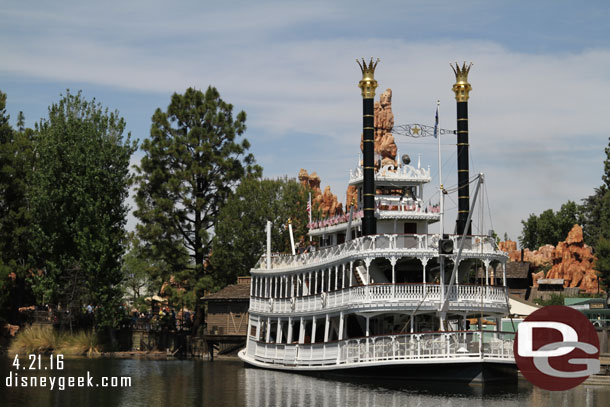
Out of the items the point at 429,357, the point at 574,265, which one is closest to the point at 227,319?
the point at 429,357

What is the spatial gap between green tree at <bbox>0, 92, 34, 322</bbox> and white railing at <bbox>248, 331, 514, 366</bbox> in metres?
32.8

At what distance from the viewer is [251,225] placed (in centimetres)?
7050

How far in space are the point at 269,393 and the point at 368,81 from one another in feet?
60.5

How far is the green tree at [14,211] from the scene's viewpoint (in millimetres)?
69000

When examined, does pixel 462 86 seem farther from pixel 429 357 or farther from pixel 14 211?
pixel 14 211

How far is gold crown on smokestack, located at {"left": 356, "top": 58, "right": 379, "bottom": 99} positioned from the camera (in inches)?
1930

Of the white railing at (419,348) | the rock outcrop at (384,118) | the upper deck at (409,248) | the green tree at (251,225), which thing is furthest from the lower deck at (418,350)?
the rock outcrop at (384,118)

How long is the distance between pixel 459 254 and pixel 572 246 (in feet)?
247

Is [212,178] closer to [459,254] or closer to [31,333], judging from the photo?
[31,333]

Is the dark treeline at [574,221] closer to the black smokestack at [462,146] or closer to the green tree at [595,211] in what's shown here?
the green tree at [595,211]

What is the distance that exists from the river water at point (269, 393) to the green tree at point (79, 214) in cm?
1585

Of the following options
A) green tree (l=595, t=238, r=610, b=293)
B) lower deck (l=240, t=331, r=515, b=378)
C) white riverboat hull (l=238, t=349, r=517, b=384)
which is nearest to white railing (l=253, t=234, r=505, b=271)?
lower deck (l=240, t=331, r=515, b=378)

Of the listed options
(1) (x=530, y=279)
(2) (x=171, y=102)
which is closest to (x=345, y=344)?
(2) (x=171, y=102)

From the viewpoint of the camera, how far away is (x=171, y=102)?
72.8m
